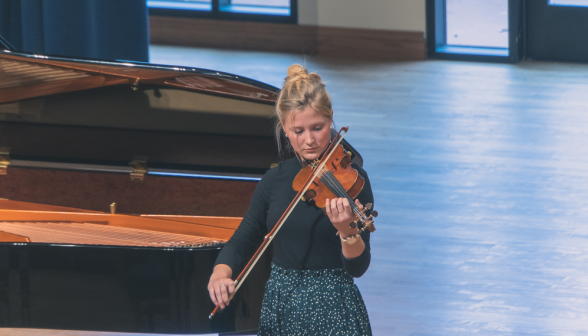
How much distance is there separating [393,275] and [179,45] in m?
4.76

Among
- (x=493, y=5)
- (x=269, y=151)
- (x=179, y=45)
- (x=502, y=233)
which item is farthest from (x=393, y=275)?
(x=179, y=45)

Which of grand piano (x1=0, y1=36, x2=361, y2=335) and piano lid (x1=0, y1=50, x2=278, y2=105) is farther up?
piano lid (x1=0, y1=50, x2=278, y2=105)

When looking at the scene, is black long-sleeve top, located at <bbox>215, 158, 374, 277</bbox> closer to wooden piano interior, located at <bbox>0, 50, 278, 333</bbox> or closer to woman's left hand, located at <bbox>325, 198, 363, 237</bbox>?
woman's left hand, located at <bbox>325, 198, 363, 237</bbox>

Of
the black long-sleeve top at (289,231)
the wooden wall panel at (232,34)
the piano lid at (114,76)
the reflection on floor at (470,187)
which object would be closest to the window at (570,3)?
the reflection on floor at (470,187)

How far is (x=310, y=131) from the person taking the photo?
5.42 ft

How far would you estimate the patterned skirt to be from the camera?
1.74m

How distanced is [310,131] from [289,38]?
19.6 feet

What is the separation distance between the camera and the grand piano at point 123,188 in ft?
8.10

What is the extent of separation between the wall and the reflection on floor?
1.18ft

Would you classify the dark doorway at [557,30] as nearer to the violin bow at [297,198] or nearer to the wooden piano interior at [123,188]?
the wooden piano interior at [123,188]

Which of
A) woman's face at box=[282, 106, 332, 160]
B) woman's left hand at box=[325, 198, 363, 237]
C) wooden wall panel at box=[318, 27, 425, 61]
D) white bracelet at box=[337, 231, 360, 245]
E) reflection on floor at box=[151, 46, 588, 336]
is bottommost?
reflection on floor at box=[151, 46, 588, 336]

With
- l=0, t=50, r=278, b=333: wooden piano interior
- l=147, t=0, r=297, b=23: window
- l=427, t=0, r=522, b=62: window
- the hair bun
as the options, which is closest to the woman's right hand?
the hair bun

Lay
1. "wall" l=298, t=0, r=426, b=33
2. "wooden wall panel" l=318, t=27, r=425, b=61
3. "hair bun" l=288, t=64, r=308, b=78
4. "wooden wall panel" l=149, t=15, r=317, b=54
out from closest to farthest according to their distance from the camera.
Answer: "hair bun" l=288, t=64, r=308, b=78 < "wall" l=298, t=0, r=426, b=33 < "wooden wall panel" l=318, t=27, r=425, b=61 < "wooden wall panel" l=149, t=15, r=317, b=54

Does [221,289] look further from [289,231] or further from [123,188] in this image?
[123,188]
